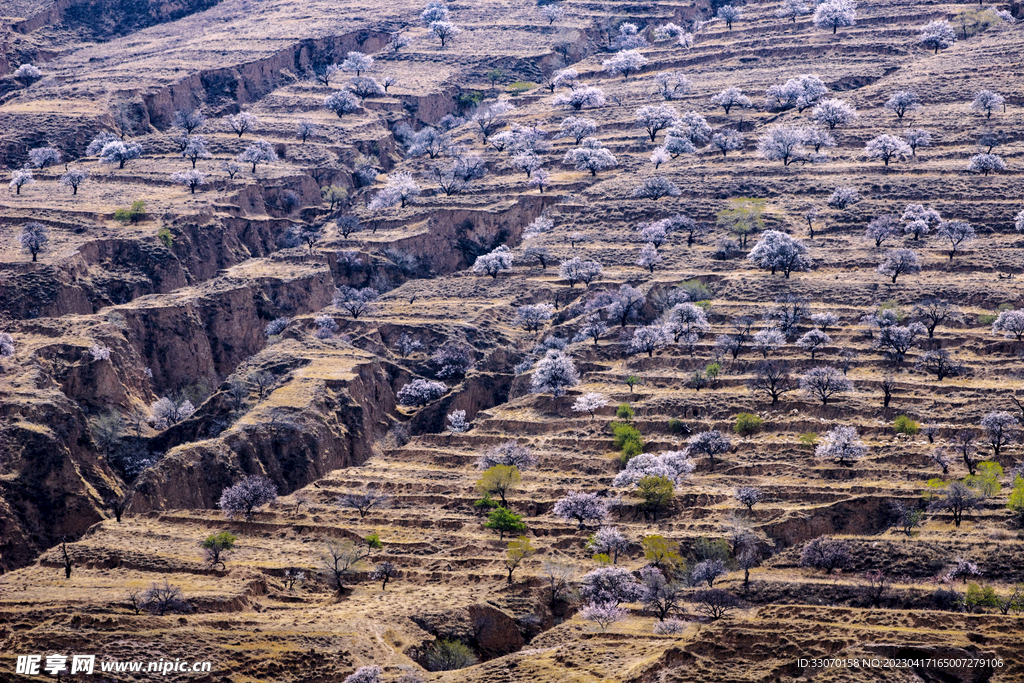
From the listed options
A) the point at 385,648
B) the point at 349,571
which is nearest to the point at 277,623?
the point at 385,648

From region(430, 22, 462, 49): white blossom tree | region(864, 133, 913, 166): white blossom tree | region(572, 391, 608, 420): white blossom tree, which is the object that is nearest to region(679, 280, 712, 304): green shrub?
region(572, 391, 608, 420): white blossom tree

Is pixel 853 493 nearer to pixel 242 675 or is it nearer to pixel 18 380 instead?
pixel 242 675

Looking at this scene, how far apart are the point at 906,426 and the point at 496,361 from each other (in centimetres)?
3442

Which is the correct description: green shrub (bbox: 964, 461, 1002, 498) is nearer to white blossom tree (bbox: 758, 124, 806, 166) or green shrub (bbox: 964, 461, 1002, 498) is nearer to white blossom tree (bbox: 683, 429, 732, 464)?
white blossom tree (bbox: 683, 429, 732, 464)

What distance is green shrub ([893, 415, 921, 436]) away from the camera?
93875 millimetres

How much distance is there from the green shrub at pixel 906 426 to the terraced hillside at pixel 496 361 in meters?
0.54

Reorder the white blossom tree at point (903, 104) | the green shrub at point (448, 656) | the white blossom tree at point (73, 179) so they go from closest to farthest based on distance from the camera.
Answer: the green shrub at point (448, 656) < the white blossom tree at point (903, 104) < the white blossom tree at point (73, 179)

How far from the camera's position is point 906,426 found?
94000 mm

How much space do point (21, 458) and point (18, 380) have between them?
931cm

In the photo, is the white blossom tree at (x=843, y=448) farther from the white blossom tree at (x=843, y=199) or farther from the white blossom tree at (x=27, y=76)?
the white blossom tree at (x=27, y=76)

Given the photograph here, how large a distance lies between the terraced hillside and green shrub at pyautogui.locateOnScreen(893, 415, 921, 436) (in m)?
0.54

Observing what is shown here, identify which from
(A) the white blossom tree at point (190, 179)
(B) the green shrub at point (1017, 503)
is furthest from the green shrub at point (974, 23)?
(B) the green shrub at point (1017, 503)

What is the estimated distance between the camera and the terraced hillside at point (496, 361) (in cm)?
7338

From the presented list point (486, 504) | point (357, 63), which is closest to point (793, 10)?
point (357, 63)
